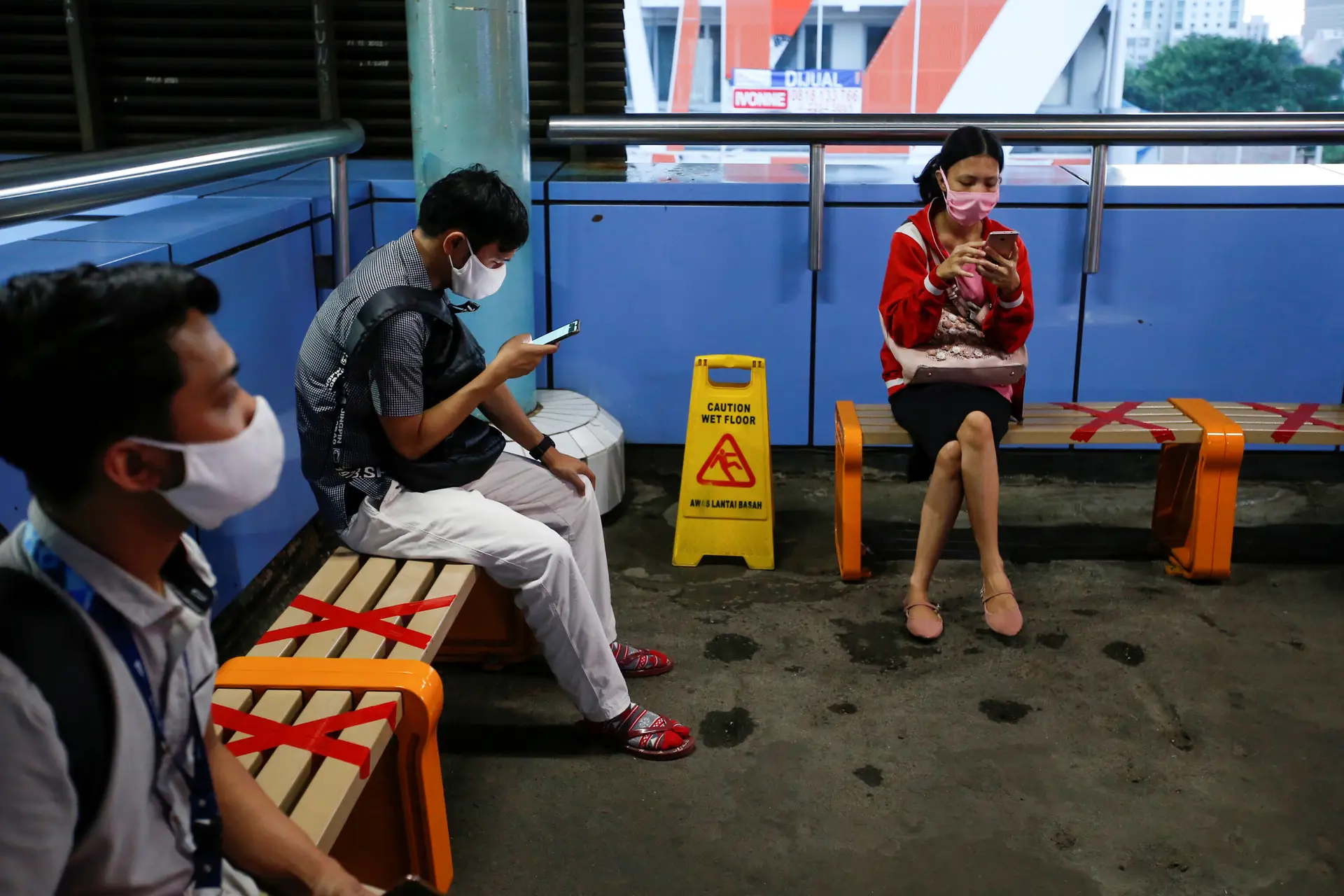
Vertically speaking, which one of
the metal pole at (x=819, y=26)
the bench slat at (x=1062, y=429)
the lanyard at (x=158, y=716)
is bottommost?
the bench slat at (x=1062, y=429)

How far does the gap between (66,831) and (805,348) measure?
3.95 meters

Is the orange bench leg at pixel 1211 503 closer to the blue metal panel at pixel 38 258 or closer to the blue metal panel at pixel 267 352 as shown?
the blue metal panel at pixel 267 352

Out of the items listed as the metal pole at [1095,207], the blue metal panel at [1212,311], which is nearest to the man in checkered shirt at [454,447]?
the metal pole at [1095,207]

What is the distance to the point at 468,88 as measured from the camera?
386cm

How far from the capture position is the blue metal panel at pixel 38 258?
2.29 metres

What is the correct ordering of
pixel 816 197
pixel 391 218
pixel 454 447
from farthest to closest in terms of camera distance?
pixel 391 218 → pixel 816 197 → pixel 454 447

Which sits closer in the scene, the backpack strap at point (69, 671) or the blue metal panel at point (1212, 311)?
the backpack strap at point (69, 671)

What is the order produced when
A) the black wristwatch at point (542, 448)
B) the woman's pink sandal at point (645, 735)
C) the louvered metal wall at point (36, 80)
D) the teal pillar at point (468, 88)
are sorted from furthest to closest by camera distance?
1. the louvered metal wall at point (36, 80)
2. the teal pillar at point (468, 88)
3. the black wristwatch at point (542, 448)
4. the woman's pink sandal at point (645, 735)

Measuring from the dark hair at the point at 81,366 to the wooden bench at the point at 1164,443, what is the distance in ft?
9.63

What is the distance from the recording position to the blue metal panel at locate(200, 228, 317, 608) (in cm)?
318

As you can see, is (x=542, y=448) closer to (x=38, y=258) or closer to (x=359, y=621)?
(x=359, y=621)

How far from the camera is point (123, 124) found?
5.66 meters

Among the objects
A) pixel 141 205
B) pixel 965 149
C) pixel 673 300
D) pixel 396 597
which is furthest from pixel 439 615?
pixel 673 300

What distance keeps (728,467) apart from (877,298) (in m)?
1.15
